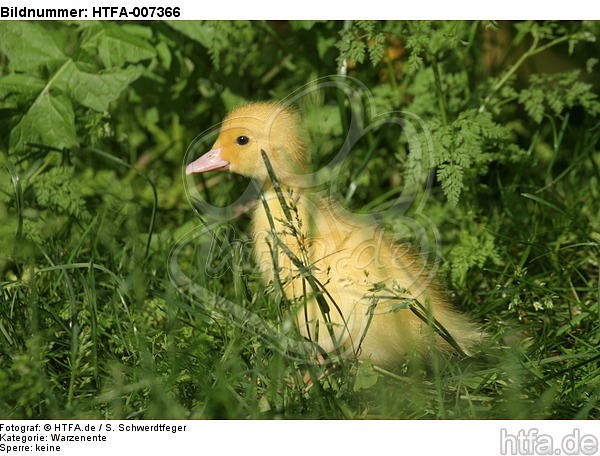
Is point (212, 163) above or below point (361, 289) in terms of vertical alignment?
above

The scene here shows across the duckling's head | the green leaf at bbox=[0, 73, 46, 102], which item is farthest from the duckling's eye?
the green leaf at bbox=[0, 73, 46, 102]

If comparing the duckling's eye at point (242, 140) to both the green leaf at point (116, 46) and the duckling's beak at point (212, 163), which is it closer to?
the duckling's beak at point (212, 163)

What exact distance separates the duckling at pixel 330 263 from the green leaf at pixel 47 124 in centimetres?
53

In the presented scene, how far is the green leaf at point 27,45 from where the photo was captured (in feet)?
10.6

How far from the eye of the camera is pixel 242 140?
3080 millimetres

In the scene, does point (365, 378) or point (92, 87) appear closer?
point (365, 378)

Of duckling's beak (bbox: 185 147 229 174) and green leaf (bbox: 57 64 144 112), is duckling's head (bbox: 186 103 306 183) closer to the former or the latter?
duckling's beak (bbox: 185 147 229 174)

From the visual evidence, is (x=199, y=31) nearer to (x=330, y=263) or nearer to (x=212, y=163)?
(x=212, y=163)

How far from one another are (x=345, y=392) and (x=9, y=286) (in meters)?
1.34

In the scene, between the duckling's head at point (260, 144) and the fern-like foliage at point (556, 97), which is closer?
the duckling's head at point (260, 144)

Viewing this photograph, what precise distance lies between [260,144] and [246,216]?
806 millimetres

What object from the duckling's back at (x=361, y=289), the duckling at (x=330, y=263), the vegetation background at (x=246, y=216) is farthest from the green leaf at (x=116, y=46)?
the duckling's back at (x=361, y=289)

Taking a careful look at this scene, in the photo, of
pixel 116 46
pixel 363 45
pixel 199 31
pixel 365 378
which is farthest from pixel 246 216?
pixel 365 378
